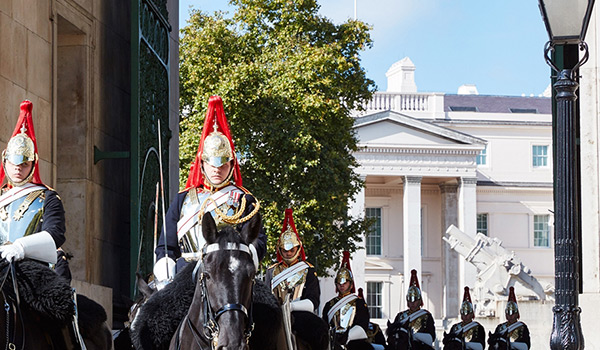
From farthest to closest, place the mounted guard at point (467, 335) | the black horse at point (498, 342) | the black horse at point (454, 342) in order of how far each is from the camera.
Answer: the black horse at point (498, 342) < the black horse at point (454, 342) < the mounted guard at point (467, 335)

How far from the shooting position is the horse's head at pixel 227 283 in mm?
7688

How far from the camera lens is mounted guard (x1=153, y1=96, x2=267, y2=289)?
9445 millimetres

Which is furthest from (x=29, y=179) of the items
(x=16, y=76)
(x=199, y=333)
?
(x=16, y=76)

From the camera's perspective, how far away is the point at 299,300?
12781 millimetres

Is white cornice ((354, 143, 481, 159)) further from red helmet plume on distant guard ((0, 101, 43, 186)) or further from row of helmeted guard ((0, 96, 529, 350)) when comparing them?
red helmet plume on distant guard ((0, 101, 43, 186))

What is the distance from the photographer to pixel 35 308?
8.81m

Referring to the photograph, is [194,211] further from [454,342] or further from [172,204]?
[454,342]

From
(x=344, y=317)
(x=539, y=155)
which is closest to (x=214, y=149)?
(x=344, y=317)

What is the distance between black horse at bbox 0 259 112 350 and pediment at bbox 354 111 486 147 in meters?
63.9

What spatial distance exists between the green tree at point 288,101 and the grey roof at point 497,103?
44166mm

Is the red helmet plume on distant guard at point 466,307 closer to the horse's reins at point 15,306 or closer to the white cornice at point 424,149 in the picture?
the horse's reins at point 15,306

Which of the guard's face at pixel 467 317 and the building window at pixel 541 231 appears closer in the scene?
the guard's face at pixel 467 317

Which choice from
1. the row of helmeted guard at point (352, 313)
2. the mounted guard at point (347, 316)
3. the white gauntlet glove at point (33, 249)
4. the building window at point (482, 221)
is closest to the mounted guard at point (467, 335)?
the row of helmeted guard at point (352, 313)

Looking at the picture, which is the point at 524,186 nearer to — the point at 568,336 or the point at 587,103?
the point at 587,103
